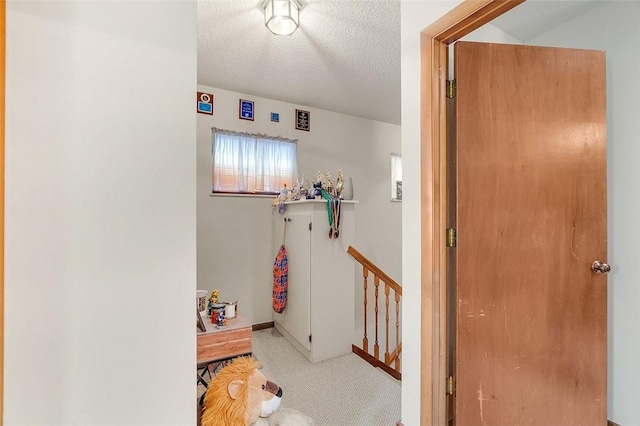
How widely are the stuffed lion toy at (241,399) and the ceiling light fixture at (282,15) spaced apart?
195 cm

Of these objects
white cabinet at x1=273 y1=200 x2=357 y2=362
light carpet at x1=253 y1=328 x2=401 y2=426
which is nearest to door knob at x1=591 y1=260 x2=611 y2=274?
light carpet at x1=253 y1=328 x2=401 y2=426

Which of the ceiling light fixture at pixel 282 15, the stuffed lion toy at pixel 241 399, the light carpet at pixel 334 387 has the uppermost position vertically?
the ceiling light fixture at pixel 282 15

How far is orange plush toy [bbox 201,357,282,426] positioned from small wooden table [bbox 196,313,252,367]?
35 centimetres

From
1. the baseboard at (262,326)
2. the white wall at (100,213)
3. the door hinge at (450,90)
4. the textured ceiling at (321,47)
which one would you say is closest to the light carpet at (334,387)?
the baseboard at (262,326)

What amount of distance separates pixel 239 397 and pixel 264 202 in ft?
7.59

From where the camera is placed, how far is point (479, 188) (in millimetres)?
1296

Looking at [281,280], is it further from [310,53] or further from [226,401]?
[310,53]

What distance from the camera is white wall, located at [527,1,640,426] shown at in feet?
5.23

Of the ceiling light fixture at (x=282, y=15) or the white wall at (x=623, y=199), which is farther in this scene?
the ceiling light fixture at (x=282, y=15)

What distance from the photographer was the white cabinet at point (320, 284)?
242 cm

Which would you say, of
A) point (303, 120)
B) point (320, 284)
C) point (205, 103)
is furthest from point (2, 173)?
point (303, 120)

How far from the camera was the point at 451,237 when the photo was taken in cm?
132

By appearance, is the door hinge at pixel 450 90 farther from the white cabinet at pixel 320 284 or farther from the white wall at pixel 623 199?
the white cabinet at pixel 320 284

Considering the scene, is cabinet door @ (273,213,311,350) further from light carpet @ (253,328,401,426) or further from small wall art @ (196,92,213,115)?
small wall art @ (196,92,213,115)
